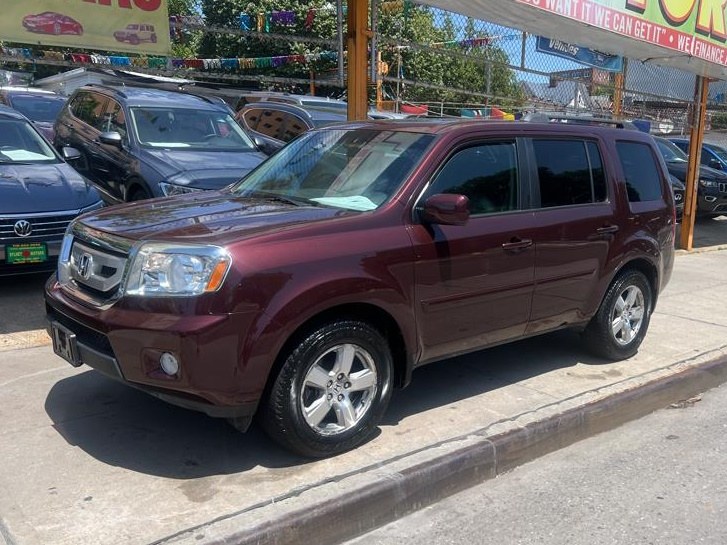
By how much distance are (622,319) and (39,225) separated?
4.94 metres

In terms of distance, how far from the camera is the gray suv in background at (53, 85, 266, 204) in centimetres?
745

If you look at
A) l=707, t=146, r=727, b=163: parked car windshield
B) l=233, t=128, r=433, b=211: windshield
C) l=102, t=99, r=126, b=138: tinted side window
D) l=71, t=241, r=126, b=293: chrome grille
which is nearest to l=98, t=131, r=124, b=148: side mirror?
l=102, t=99, r=126, b=138: tinted side window

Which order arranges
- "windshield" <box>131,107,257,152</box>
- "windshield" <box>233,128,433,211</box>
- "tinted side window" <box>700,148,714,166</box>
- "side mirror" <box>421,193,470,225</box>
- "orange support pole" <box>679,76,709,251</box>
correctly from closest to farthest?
"side mirror" <box>421,193,470,225</box> → "windshield" <box>233,128,433,211</box> → "windshield" <box>131,107,257,152</box> → "orange support pole" <box>679,76,709,251</box> → "tinted side window" <box>700,148,714,166</box>

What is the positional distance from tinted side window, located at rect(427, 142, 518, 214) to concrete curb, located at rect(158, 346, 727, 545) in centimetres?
136

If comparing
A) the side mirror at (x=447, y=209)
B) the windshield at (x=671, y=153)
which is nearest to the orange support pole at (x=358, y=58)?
the side mirror at (x=447, y=209)

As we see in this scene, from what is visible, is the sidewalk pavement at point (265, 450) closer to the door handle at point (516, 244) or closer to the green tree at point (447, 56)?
the door handle at point (516, 244)

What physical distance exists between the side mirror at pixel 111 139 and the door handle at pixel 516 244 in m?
4.98

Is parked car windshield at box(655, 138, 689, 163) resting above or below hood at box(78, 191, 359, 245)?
below

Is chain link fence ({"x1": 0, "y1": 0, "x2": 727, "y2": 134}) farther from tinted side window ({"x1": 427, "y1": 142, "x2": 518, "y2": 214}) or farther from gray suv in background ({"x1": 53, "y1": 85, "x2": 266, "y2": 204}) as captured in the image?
tinted side window ({"x1": 427, "y1": 142, "x2": 518, "y2": 214})

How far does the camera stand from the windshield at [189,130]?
26.8 feet

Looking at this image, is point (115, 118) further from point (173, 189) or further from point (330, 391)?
point (330, 391)

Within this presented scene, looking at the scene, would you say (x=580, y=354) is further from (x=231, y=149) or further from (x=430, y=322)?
(x=231, y=149)

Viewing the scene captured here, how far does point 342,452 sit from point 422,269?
Answer: 110 centimetres

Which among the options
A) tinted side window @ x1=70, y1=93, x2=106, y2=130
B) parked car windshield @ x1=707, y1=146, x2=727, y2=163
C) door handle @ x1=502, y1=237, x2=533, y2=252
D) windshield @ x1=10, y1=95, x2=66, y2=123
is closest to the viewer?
door handle @ x1=502, y1=237, x2=533, y2=252
